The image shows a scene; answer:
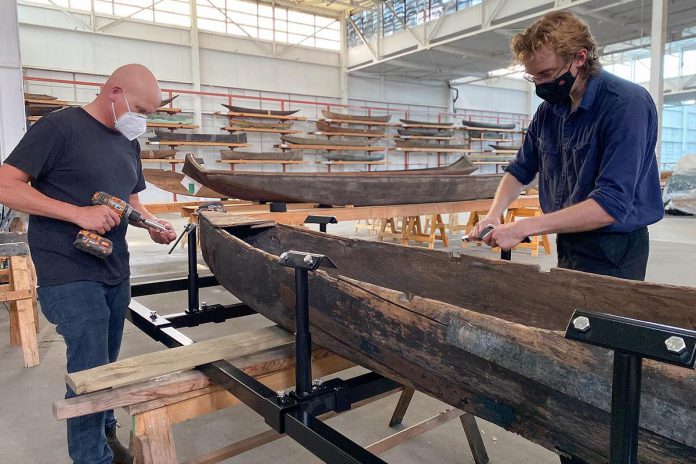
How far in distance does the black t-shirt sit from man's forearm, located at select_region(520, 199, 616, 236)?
1.39 m

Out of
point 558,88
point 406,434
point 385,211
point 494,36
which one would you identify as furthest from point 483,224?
point 494,36

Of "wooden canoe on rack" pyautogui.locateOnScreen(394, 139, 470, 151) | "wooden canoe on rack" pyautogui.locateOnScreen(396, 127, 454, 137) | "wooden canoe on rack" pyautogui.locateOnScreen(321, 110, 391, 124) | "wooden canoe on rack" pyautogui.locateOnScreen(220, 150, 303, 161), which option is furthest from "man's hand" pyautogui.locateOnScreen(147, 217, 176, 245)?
"wooden canoe on rack" pyautogui.locateOnScreen(396, 127, 454, 137)

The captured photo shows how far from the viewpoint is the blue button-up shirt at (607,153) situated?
1437 mm

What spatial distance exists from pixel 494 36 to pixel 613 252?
448 inches

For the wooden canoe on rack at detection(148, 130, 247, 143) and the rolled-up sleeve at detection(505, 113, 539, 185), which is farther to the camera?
the wooden canoe on rack at detection(148, 130, 247, 143)

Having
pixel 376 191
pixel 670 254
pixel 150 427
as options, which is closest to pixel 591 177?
pixel 150 427

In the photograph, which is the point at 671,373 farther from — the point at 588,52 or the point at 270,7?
the point at 270,7

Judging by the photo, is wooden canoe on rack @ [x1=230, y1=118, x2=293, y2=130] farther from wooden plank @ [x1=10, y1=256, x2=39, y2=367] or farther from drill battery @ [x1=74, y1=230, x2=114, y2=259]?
drill battery @ [x1=74, y1=230, x2=114, y2=259]

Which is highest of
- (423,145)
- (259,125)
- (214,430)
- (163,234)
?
(259,125)

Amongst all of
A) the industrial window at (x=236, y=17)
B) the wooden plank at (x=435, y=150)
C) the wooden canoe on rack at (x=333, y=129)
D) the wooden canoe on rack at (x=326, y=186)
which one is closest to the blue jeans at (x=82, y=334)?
the wooden canoe on rack at (x=326, y=186)

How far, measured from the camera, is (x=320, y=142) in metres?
12.8

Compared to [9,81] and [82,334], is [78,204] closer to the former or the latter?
[82,334]

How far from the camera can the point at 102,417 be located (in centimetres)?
156

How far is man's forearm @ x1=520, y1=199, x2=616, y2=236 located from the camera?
1440 mm
